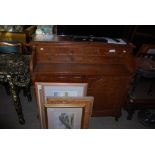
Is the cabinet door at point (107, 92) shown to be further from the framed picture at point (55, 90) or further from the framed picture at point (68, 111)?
the framed picture at point (68, 111)

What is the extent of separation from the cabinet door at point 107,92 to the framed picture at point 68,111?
292 millimetres

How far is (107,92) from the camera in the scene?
5.74 feet

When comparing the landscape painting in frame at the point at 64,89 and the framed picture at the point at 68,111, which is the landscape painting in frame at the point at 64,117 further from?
the landscape painting in frame at the point at 64,89

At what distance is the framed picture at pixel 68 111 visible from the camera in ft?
4.58

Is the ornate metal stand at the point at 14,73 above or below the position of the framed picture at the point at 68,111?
above

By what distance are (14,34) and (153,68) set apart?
98.4 inches

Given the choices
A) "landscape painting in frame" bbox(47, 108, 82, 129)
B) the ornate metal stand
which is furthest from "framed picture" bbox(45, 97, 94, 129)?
the ornate metal stand

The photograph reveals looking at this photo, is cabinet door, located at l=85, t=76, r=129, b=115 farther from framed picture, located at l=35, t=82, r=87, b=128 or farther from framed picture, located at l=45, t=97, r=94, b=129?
framed picture, located at l=45, t=97, r=94, b=129

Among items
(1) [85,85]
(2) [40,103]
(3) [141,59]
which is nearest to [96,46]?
(1) [85,85]

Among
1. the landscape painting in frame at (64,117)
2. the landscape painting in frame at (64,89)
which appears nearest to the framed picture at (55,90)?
the landscape painting in frame at (64,89)

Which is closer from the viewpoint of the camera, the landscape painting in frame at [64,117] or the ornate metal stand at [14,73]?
the landscape painting in frame at [64,117]

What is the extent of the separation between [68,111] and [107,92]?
0.53 m

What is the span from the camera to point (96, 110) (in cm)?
190

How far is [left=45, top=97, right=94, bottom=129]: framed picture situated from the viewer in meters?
1.39
